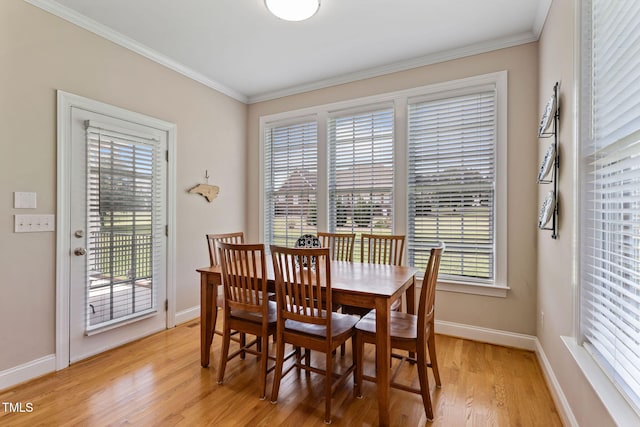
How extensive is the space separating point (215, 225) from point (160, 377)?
75.9 inches

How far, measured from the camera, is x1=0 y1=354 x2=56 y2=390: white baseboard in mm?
2160

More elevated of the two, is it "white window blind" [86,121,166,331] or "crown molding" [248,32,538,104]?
"crown molding" [248,32,538,104]

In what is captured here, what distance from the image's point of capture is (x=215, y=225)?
3924 millimetres

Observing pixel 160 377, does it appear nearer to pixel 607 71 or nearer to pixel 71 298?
pixel 71 298

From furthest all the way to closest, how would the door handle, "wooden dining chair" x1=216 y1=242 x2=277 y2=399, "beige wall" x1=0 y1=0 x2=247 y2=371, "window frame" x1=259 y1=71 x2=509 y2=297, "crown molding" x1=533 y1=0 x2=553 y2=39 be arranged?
"window frame" x1=259 y1=71 x2=509 y2=297 < the door handle < "crown molding" x1=533 y1=0 x2=553 y2=39 < "beige wall" x1=0 y1=0 x2=247 y2=371 < "wooden dining chair" x1=216 y1=242 x2=277 y2=399

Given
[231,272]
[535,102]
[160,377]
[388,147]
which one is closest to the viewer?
[231,272]

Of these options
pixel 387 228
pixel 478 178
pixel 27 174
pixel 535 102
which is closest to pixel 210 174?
pixel 27 174

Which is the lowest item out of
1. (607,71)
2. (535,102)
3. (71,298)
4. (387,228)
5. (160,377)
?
(160,377)

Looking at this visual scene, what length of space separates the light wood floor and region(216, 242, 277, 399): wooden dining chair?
8.1 inches

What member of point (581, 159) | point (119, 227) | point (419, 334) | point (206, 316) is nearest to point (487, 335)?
point (419, 334)

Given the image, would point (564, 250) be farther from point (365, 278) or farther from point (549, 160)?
point (365, 278)

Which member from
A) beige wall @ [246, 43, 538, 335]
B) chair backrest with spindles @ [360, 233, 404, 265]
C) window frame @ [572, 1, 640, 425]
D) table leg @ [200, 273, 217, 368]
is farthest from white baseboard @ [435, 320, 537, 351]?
table leg @ [200, 273, 217, 368]

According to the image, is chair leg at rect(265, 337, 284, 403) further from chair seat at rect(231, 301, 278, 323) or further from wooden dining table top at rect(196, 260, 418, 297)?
wooden dining table top at rect(196, 260, 418, 297)

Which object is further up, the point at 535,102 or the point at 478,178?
the point at 535,102
